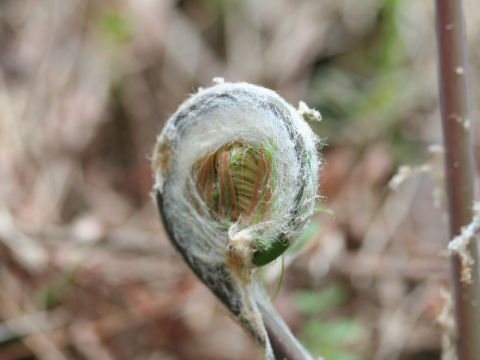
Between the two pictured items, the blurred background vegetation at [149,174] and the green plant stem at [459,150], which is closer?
the green plant stem at [459,150]

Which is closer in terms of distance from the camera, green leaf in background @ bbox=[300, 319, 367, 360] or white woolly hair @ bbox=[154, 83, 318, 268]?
white woolly hair @ bbox=[154, 83, 318, 268]

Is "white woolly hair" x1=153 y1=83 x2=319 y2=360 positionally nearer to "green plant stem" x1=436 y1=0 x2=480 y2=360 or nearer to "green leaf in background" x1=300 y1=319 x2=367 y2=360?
"green plant stem" x1=436 y1=0 x2=480 y2=360

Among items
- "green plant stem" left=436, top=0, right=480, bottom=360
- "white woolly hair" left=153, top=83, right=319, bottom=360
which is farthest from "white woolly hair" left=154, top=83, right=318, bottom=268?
"green plant stem" left=436, top=0, right=480, bottom=360

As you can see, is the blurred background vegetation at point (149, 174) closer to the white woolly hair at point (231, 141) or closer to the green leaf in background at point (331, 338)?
the green leaf in background at point (331, 338)

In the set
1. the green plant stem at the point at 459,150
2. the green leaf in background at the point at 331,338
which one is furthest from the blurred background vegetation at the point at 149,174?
the green plant stem at the point at 459,150

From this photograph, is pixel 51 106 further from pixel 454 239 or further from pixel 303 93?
pixel 454 239

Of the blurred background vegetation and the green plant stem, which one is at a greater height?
the blurred background vegetation
